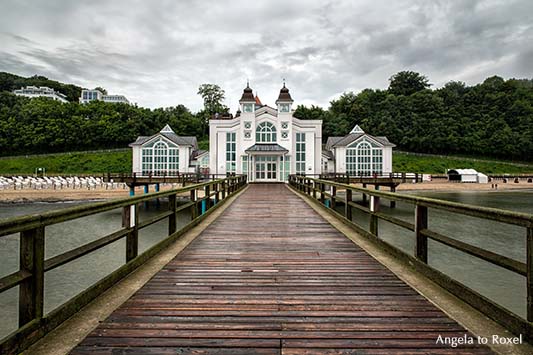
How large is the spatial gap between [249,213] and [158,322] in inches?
283

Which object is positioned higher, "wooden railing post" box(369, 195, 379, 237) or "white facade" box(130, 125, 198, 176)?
"white facade" box(130, 125, 198, 176)

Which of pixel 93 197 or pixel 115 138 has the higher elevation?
pixel 115 138

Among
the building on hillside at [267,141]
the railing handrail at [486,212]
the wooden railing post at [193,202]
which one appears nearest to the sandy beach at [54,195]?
the building on hillside at [267,141]

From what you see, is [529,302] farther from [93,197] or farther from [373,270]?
[93,197]

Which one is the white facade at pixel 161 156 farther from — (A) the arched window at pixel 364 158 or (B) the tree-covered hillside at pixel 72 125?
(B) the tree-covered hillside at pixel 72 125

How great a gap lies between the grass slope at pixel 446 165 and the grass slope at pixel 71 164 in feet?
160

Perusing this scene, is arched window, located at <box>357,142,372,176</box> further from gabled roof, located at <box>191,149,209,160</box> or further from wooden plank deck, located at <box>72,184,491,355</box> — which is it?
wooden plank deck, located at <box>72,184,491,355</box>

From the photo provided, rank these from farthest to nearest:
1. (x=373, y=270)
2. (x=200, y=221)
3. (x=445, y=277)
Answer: (x=200, y=221), (x=373, y=270), (x=445, y=277)

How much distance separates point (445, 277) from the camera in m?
3.61

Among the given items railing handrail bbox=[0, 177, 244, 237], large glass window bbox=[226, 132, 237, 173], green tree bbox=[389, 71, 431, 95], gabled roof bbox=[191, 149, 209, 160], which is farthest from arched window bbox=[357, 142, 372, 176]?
green tree bbox=[389, 71, 431, 95]

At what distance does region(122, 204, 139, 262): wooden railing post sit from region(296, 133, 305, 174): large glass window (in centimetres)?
3126

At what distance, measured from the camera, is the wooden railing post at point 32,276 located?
2.39 meters

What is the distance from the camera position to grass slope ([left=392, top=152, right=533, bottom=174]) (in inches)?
2389

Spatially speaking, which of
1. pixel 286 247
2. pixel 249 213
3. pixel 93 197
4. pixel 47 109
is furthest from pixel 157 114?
pixel 286 247
